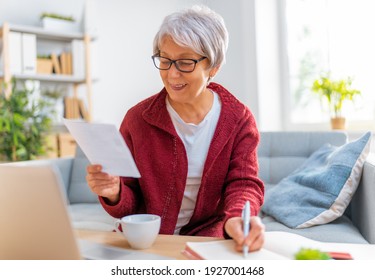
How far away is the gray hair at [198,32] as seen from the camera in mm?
1031

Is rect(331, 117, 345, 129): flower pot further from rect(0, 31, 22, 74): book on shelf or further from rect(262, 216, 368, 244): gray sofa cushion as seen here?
rect(0, 31, 22, 74): book on shelf

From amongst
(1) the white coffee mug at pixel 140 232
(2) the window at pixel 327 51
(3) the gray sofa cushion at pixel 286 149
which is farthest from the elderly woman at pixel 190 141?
(2) the window at pixel 327 51

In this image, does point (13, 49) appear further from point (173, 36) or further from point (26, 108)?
point (173, 36)

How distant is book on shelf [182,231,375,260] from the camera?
2.17ft

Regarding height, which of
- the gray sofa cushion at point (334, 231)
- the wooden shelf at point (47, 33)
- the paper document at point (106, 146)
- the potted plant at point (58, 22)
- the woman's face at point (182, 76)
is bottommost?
the gray sofa cushion at point (334, 231)

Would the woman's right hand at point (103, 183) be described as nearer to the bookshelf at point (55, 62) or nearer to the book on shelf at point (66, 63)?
the bookshelf at point (55, 62)

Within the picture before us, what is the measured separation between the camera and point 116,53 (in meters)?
3.74

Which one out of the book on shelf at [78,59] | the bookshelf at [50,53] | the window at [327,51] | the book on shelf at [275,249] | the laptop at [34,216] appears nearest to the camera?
the laptop at [34,216]

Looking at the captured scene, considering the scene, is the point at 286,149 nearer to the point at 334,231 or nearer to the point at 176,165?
the point at 334,231

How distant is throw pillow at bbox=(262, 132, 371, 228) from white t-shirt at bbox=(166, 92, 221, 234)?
2.18ft

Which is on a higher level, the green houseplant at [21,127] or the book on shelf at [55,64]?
the book on shelf at [55,64]

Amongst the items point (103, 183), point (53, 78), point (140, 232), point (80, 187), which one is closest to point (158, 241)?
point (140, 232)
